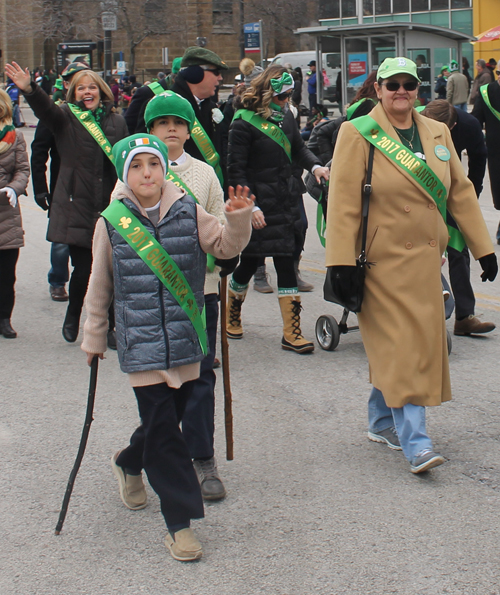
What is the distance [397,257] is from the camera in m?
4.54

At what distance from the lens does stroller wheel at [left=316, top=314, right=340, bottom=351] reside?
6785 millimetres

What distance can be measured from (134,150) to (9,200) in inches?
152

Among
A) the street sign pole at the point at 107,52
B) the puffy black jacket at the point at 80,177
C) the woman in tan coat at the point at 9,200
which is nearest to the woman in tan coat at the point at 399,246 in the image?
the puffy black jacket at the point at 80,177

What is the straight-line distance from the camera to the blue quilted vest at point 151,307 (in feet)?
12.1

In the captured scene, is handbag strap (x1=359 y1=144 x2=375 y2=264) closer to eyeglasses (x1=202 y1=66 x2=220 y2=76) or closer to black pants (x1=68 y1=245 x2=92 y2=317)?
eyeglasses (x1=202 y1=66 x2=220 y2=76)

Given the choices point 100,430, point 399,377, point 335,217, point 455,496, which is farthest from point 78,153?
point 455,496

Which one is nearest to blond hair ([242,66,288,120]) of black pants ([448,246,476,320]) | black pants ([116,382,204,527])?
black pants ([448,246,476,320])

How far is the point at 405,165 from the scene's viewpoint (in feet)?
14.8

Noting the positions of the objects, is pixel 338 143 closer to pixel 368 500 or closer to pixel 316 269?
pixel 368 500

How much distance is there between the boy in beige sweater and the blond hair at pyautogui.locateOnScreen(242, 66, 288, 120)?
2.99m

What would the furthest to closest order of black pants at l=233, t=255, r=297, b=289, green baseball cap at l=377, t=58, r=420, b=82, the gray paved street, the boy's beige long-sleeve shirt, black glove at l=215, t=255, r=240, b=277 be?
black pants at l=233, t=255, r=297, b=289
green baseball cap at l=377, t=58, r=420, b=82
black glove at l=215, t=255, r=240, b=277
the boy's beige long-sleeve shirt
the gray paved street

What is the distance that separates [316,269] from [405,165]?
17.6 feet

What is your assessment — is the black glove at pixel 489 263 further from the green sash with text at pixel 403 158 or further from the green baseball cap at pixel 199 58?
the green baseball cap at pixel 199 58

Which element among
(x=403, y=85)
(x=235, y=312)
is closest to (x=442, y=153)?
(x=403, y=85)
